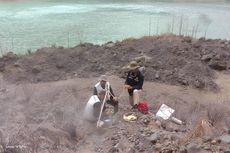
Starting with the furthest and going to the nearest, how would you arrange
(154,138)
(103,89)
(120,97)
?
1. (120,97)
2. (103,89)
3. (154,138)

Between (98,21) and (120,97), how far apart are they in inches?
620

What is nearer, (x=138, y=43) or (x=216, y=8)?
(x=138, y=43)

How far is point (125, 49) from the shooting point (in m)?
16.1

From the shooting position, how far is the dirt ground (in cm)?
794

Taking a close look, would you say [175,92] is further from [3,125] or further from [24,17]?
[24,17]

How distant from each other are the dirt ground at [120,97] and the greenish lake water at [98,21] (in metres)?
4.60

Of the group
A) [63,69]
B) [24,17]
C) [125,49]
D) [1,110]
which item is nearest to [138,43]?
[125,49]

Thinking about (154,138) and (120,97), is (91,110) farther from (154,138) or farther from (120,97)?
(120,97)

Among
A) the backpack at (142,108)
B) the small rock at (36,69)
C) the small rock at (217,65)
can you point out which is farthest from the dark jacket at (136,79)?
the small rock at (217,65)

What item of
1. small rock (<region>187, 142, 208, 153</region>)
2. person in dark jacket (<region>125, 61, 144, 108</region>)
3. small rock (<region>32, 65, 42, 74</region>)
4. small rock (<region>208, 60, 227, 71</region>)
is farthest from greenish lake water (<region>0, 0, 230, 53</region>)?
small rock (<region>187, 142, 208, 153</region>)

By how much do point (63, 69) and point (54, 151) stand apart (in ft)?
23.5

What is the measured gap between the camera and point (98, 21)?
2723cm

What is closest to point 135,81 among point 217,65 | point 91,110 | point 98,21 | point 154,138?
point 91,110

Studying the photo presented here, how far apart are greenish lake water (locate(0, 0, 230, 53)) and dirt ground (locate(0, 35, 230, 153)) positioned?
4.60 m
